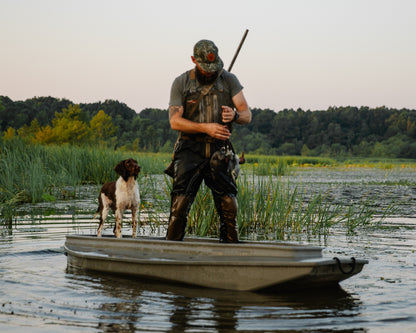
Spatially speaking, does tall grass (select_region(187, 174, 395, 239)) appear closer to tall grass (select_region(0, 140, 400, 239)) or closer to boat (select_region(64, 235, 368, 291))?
tall grass (select_region(0, 140, 400, 239))

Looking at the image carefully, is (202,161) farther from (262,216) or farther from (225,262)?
(262,216)

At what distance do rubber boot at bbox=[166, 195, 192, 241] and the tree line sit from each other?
2128 inches

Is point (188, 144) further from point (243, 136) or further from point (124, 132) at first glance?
point (124, 132)

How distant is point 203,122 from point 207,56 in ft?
2.36

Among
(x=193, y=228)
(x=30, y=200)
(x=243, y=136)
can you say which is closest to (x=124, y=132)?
(x=243, y=136)

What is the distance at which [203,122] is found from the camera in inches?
238

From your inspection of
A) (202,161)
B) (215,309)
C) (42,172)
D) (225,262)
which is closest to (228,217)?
(202,161)

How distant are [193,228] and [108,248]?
2450 mm

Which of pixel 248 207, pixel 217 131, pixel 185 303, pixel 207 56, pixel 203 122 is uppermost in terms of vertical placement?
pixel 207 56

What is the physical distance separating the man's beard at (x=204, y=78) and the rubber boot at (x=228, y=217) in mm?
1290

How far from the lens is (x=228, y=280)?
538 cm

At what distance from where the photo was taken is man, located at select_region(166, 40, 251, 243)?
599 cm

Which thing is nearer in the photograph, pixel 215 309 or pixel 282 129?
pixel 215 309

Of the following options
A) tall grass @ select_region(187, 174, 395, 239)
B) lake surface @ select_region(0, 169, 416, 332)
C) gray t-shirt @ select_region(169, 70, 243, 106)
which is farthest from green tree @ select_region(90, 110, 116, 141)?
gray t-shirt @ select_region(169, 70, 243, 106)
